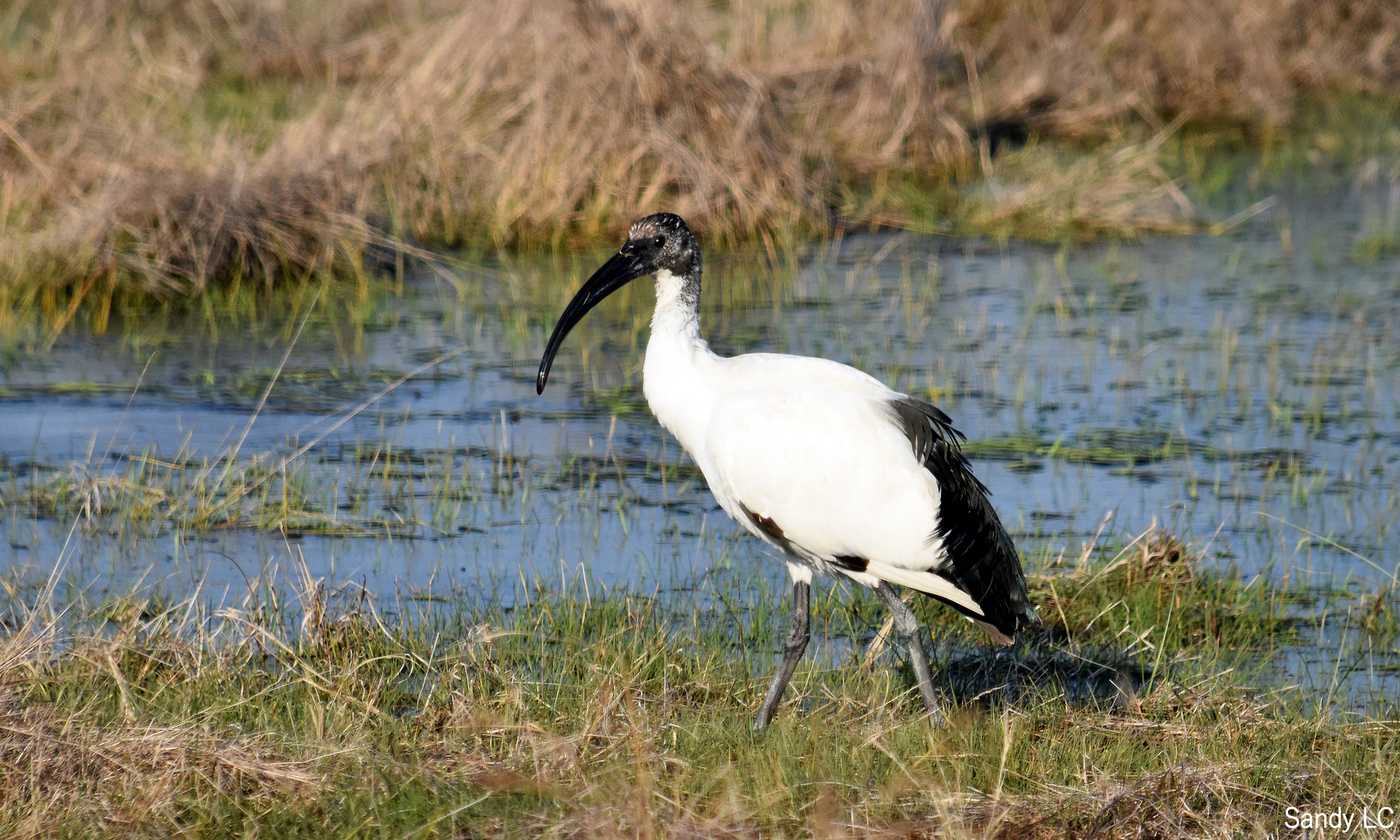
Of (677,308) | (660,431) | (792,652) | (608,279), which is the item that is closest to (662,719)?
(792,652)

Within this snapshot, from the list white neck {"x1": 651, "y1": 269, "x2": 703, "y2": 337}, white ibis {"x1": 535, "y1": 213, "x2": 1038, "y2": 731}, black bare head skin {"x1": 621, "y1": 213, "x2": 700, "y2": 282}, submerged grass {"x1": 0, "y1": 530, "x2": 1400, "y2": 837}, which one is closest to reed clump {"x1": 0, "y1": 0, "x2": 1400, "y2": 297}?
submerged grass {"x1": 0, "y1": 530, "x2": 1400, "y2": 837}

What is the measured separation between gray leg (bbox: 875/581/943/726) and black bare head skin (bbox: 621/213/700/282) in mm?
938

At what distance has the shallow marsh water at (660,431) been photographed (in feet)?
18.0

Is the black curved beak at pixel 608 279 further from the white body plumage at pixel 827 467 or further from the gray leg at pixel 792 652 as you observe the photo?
the gray leg at pixel 792 652

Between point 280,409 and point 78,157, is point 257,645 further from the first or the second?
point 78,157

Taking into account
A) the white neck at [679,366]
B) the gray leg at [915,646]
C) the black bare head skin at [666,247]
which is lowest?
the gray leg at [915,646]

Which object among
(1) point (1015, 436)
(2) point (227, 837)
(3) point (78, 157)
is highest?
(3) point (78, 157)

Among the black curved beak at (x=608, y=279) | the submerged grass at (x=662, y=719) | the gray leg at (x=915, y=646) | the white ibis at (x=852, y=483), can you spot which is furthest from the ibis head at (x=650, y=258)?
the gray leg at (x=915, y=646)

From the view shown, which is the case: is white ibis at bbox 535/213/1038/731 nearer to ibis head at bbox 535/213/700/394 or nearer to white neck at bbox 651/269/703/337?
white neck at bbox 651/269/703/337

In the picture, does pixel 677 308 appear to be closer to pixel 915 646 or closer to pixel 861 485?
pixel 861 485

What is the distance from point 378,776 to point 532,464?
118 inches

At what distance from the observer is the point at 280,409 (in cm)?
698

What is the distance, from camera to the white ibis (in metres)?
4.10

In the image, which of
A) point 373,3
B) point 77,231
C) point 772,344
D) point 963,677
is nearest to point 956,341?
point 772,344
